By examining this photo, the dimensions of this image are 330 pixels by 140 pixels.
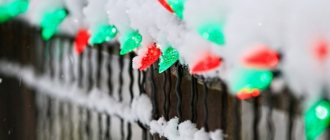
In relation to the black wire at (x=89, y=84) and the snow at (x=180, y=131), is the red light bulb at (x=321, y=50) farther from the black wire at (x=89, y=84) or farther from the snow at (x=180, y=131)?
the black wire at (x=89, y=84)

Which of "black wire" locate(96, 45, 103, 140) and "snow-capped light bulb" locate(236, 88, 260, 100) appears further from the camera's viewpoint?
"black wire" locate(96, 45, 103, 140)

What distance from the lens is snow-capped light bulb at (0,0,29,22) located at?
115 inches

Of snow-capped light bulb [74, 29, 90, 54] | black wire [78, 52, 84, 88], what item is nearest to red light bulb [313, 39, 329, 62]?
snow-capped light bulb [74, 29, 90, 54]

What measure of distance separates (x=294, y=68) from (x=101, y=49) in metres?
1.10

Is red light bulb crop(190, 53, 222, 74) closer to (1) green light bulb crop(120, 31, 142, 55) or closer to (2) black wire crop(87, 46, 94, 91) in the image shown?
(1) green light bulb crop(120, 31, 142, 55)

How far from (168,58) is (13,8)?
4.51 feet

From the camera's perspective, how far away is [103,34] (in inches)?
86.8

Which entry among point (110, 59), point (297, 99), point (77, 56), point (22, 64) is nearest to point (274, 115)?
point (297, 99)

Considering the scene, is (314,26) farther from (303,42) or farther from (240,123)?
(240,123)

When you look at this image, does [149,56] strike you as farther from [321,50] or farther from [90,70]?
[321,50]

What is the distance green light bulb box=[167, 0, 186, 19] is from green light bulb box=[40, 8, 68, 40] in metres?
→ 0.91

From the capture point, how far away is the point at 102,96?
2381 millimetres

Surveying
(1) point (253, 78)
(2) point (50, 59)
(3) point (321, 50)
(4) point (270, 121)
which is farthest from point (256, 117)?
(2) point (50, 59)

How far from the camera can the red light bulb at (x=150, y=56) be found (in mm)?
1900
